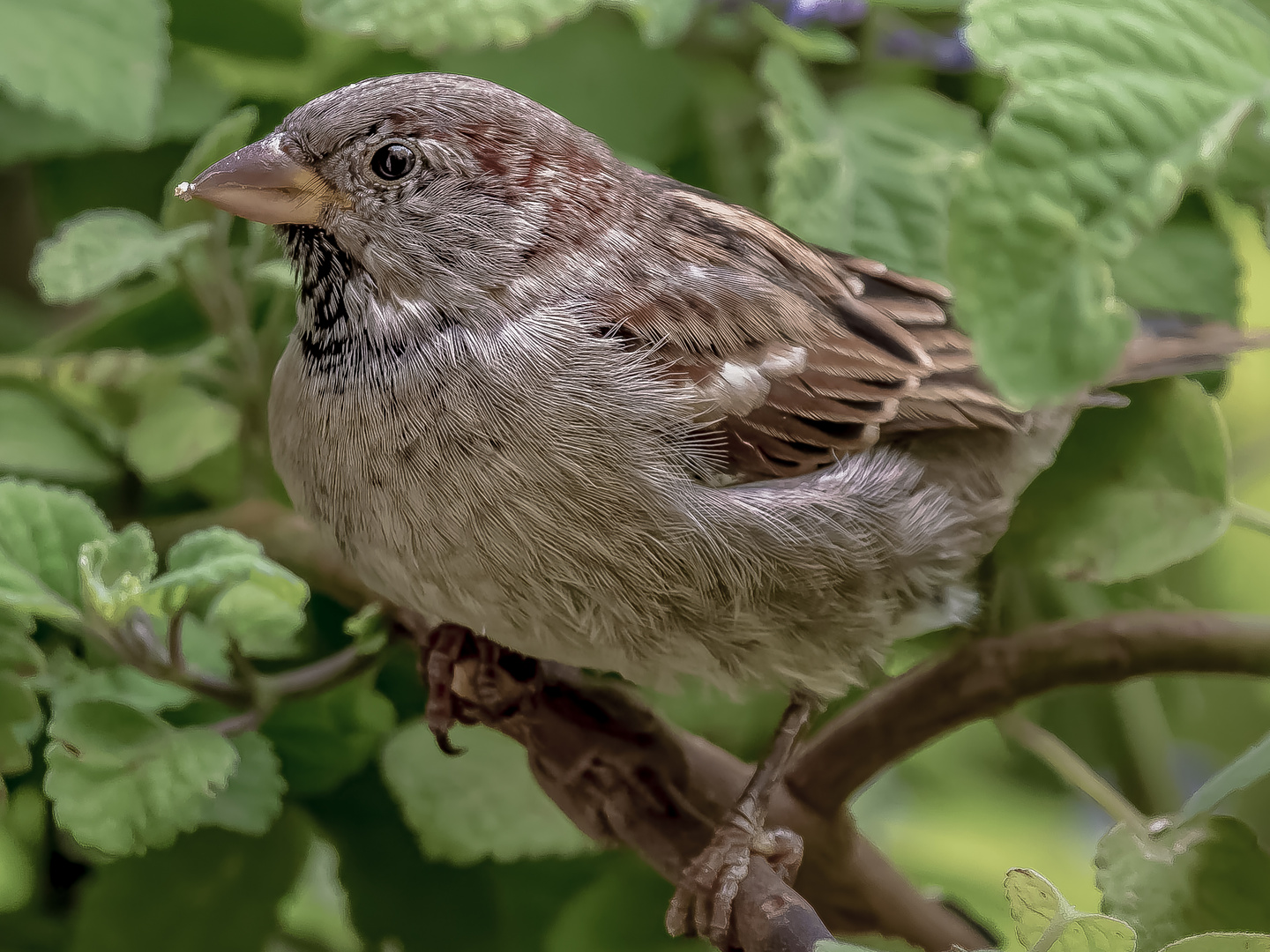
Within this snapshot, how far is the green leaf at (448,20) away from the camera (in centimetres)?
117

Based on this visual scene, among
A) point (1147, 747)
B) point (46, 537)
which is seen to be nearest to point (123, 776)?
point (46, 537)

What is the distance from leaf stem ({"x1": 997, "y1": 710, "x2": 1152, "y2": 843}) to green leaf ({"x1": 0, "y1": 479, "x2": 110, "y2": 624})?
0.95m

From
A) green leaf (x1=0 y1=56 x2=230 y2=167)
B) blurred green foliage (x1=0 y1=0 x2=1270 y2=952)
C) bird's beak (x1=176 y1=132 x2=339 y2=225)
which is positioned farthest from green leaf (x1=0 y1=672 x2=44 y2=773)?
green leaf (x1=0 y1=56 x2=230 y2=167)

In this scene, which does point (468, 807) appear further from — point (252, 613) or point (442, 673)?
point (252, 613)

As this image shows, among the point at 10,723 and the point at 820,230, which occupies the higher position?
the point at 820,230

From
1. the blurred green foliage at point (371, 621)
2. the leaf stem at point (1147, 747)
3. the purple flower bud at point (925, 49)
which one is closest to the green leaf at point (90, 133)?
the blurred green foliage at point (371, 621)

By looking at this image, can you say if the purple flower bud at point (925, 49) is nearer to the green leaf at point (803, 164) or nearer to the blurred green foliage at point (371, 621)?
the blurred green foliage at point (371, 621)

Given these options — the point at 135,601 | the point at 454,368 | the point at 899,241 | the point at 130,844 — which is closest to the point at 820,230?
the point at 899,241

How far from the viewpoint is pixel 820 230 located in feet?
4.69

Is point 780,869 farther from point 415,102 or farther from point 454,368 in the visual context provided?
point 415,102

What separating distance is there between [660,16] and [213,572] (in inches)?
26.7

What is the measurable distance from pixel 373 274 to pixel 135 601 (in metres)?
0.42

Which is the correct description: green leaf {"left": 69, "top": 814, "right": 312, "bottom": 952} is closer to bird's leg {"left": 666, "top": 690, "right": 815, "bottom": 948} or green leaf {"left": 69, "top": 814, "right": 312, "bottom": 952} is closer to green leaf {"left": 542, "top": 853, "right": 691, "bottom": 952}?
green leaf {"left": 542, "top": 853, "right": 691, "bottom": 952}

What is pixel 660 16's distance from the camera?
1.21 metres
